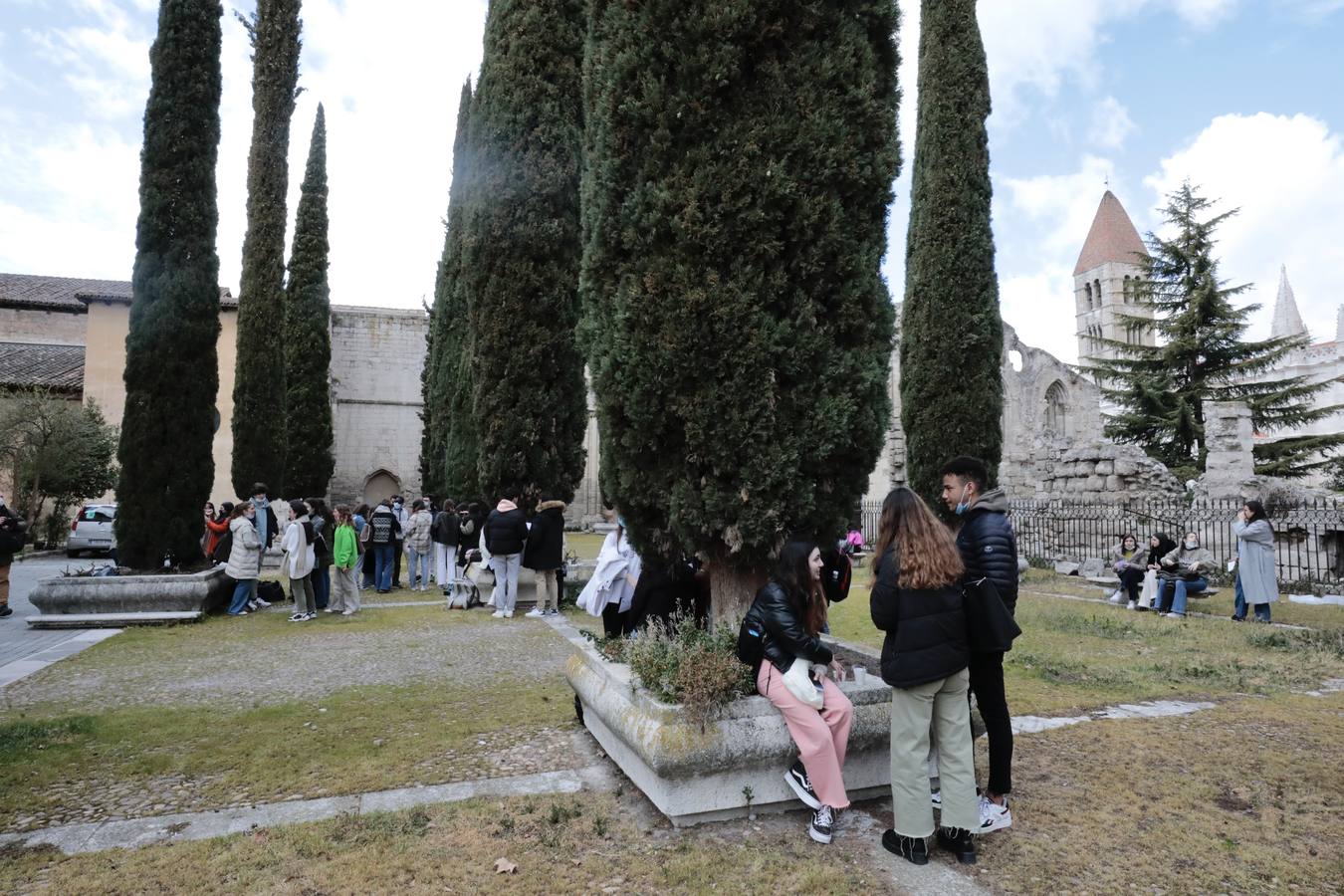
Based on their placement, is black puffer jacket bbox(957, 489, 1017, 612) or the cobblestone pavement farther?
the cobblestone pavement

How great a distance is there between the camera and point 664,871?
318cm

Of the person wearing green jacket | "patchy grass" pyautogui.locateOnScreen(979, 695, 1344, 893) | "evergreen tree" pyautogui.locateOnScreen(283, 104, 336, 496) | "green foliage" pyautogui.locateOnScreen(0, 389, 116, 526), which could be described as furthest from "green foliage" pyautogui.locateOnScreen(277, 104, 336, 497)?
"patchy grass" pyautogui.locateOnScreen(979, 695, 1344, 893)

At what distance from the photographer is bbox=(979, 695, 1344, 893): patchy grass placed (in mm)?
3221

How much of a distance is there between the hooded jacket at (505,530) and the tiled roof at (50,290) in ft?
86.5

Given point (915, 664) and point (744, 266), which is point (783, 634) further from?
point (744, 266)

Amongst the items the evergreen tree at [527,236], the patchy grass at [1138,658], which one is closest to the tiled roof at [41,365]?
the evergreen tree at [527,236]

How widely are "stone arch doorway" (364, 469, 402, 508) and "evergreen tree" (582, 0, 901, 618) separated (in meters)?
30.5

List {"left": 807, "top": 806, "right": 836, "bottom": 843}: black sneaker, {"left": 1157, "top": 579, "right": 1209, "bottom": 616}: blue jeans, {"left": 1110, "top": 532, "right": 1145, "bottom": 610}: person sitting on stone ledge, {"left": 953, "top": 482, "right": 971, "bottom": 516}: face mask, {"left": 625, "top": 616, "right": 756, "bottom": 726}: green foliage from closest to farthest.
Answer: {"left": 807, "top": 806, "right": 836, "bottom": 843}: black sneaker, {"left": 625, "top": 616, "right": 756, "bottom": 726}: green foliage, {"left": 953, "top": 482, "right": 971, "bottom": 516}: face mask, {"left": 1157, "top": 579, "right": 1209, "bottom": 616}: blue jeans, {"left": 1110, "top": 532, "right": 1145, "bottom": 610}: person sitting on stone ledge

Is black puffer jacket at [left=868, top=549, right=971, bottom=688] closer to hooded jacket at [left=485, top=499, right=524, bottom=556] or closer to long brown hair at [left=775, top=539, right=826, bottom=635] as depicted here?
long brown hair at [left=775, top=539, right=826, bottom=635]

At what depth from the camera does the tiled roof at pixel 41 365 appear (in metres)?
27.2

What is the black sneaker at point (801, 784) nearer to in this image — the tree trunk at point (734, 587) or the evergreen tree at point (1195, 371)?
the tree trunk at point (734, 587)

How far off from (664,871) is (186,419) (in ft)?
34.4

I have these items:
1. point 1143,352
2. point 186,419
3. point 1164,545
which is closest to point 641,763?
point 186,419

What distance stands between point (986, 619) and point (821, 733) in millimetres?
950
